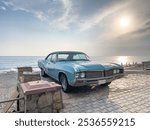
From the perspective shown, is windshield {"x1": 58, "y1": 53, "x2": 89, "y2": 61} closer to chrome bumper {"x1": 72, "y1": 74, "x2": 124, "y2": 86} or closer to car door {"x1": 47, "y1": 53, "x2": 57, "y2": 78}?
car door {"x1": 47, "y1": 53, "x2": 57, "y2": 78}

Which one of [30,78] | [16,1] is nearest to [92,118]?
[30,78]

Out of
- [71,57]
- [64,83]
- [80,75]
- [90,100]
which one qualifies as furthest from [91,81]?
[71,57]

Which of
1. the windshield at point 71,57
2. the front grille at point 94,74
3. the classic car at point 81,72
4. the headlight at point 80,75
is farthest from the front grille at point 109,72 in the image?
the windshield at point 71,57

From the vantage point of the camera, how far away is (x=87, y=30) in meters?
3.88

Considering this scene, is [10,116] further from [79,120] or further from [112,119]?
[112,119]

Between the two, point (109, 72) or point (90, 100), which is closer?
point (90, 100)

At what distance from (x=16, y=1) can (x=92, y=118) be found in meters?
2.46

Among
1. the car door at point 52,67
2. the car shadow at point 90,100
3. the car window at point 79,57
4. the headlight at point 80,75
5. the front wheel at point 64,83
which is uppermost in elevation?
the car window at point 79,57

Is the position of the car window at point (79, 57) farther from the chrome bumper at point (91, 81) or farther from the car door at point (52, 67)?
the chrome bumper at point (91, 81)

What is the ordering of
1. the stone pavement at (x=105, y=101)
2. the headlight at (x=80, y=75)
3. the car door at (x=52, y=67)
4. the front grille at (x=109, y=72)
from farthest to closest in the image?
the car door at (x=52, y=67)
the front grille at (x=109, y=72)
the headlight at (x=80, y=75)
the stone pavement at (x=105, y=101)

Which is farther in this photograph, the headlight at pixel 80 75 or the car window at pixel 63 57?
the car window at pixel 63 57

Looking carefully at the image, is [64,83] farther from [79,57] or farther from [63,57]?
[79,57]

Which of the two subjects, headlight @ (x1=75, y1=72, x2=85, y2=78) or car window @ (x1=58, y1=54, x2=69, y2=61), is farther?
car window @ (x1=58, y1=54, x2=69, y2=61)

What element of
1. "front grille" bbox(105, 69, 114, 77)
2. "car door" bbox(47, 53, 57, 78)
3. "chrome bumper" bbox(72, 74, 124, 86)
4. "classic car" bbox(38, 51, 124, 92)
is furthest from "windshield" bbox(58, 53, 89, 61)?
"chrome bumper" bbox(72, 74, 124, 86)
